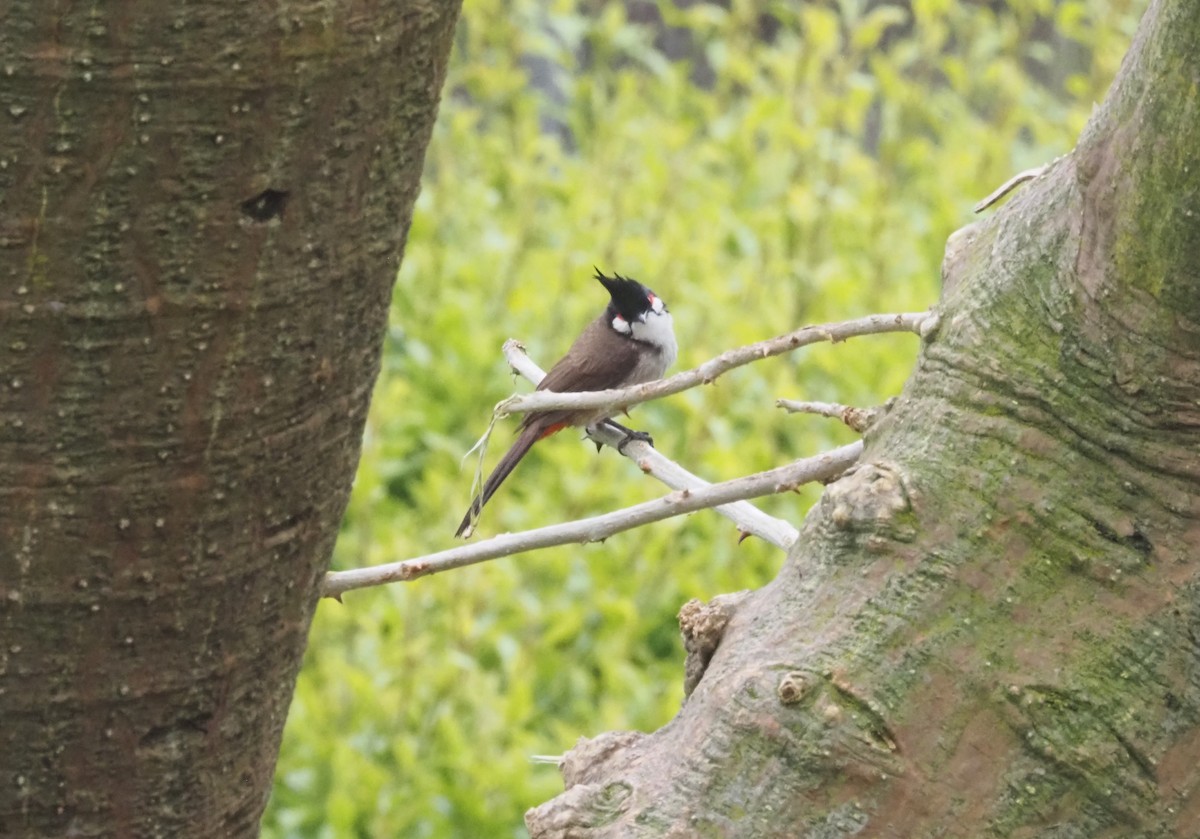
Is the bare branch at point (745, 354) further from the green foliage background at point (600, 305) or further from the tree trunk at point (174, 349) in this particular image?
the green foliage background at point (600, 305)

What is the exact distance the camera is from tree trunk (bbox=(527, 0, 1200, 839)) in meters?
0.73

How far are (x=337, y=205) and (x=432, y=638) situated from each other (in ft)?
7.32

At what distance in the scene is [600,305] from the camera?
12.9ft

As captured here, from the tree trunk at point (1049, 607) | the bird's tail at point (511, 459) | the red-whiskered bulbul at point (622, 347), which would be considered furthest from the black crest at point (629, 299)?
the tree trunk at point (1049, 607)

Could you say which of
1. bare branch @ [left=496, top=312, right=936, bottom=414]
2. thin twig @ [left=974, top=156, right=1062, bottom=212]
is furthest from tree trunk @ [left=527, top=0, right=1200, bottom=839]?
bare branch @ [left=496, top=312, right=936, bottom=414]

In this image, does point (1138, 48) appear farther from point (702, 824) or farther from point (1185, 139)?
point (702, 824)

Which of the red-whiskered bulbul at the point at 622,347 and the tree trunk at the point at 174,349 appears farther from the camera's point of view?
the red-whiskered bulbul at the point at 622,347

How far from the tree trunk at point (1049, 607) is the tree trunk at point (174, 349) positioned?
263mm

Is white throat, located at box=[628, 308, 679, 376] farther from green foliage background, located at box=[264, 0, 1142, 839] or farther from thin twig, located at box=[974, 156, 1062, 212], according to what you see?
thin twig, located at box=[974, 156, 1062, 212]

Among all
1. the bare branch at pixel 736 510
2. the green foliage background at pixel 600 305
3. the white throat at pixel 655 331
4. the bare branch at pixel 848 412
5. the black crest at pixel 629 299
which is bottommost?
the green foliage background at pixel 600 305

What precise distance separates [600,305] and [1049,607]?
10.6ft

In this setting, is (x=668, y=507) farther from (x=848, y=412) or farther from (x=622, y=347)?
(x=622, y=347)

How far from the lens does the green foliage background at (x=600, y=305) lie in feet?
8.59

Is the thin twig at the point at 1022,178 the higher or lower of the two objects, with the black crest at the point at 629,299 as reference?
higher
